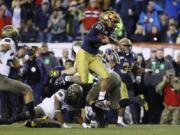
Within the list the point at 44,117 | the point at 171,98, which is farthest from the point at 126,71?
the point at 44,117

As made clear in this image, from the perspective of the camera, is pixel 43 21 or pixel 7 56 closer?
pixel 7 56

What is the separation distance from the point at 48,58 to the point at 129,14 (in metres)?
2.61

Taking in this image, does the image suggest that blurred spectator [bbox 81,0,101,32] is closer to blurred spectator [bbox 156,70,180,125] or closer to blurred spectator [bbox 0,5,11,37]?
blurred spectator [bbox 0,5,11,37]

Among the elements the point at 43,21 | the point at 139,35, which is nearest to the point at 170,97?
the point at 139,35

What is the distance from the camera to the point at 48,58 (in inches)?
750

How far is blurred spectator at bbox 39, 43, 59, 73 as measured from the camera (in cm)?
1894

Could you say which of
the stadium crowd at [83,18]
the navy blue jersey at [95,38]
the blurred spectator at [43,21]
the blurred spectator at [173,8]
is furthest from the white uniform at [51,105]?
the blurred spectator at [173,8]

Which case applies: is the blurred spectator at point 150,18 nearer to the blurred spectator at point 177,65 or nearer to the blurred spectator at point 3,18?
the blurred spectator at point 177,65

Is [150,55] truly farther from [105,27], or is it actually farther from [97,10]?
[105,27]

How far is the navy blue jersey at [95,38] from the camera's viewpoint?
47.6 ft

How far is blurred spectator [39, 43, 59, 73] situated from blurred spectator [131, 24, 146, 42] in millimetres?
2076

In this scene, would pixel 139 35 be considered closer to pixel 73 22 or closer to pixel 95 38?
pixel 73 22

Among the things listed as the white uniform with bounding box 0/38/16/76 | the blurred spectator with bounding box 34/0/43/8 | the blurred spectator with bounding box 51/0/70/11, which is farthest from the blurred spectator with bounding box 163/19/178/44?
the white uniform with bounding box 0/38/16/76

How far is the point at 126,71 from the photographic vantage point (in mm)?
16875
